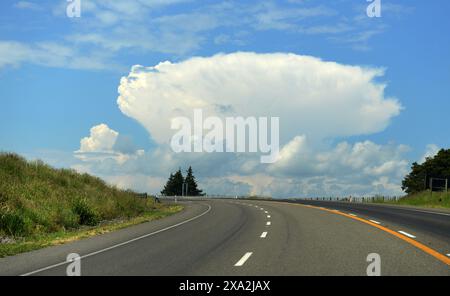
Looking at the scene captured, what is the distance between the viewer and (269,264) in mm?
10828

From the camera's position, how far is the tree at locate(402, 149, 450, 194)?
11781 cm

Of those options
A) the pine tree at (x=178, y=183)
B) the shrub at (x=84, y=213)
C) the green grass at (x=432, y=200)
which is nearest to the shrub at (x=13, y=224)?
the shrub at (x=84, y=213)

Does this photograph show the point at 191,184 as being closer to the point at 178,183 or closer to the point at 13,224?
the point at 178,183

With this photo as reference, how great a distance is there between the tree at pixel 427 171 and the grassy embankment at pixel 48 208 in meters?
90.1

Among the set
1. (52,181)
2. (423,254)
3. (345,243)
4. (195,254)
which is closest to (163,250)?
(195,254)

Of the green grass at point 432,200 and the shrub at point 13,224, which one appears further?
the green grass at point 432,200

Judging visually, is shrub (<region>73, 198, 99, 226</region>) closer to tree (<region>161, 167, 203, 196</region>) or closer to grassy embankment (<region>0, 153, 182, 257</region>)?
grassy embankment (<region>0, 153, 182, 257</region>)

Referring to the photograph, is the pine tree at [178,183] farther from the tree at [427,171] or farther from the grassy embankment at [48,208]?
the grassy embankment at [48,208]

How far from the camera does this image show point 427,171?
121 meters

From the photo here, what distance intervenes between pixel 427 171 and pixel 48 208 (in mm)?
109318

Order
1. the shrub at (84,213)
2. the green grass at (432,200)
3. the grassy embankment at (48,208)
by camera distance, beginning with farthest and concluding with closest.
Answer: the green grass at (432,200), the shrub at (84,213), the grassy embankment at (48,208)

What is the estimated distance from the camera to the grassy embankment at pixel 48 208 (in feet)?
65.2
